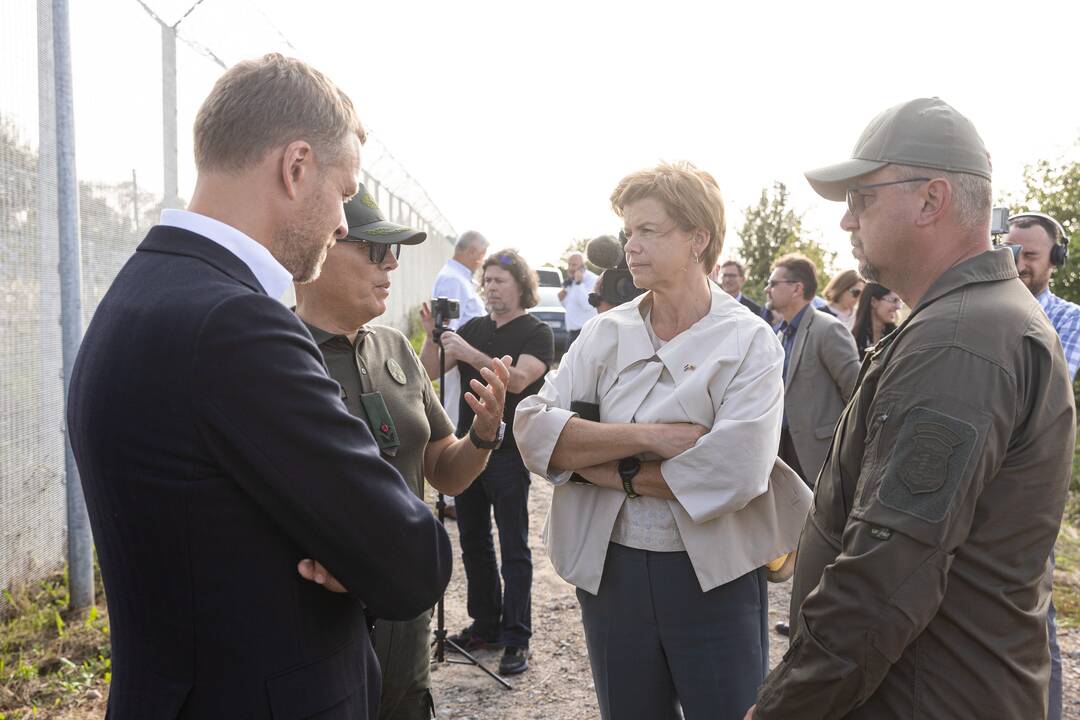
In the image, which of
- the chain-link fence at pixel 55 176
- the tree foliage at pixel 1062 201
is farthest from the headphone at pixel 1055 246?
the tree foliage at pixel 1062 201

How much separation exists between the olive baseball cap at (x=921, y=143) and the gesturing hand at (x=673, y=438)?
0.83 meters

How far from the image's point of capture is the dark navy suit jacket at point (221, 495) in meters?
1.22

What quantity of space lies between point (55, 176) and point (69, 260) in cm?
50

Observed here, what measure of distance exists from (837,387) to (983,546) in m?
3.55

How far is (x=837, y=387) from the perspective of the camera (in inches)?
196

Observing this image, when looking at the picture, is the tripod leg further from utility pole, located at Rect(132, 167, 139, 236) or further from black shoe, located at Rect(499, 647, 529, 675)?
utility pole, located at Rect(132, 167, 139, 236)

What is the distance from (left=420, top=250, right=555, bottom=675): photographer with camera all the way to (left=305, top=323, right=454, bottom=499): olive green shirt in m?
1.82

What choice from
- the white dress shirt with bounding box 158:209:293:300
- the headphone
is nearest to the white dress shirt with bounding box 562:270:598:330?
the headphone

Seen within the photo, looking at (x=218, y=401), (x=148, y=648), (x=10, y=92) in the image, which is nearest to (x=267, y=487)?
(x=218, y=401)

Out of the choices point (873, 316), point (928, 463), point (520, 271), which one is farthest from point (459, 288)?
point (928, 463)

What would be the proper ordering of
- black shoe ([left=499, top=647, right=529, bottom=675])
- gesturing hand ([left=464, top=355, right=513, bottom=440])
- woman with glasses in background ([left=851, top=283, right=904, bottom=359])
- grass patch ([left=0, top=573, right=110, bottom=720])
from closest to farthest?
gesturing hand ([left=464, top=355, right=513, bottom=440])
grass patch ([left=0, top=573, right=110, bottom=720])
black shoe ([left=499, top=647, right=529, bottom=675])
woman with glasses in background ([left=851, top=283, right=904, bottom=359])

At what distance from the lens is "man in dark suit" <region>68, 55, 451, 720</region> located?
1225 millimetres

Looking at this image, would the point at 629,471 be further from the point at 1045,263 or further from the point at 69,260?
the point at 69,260

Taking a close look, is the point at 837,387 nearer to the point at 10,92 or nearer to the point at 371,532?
the point at 371,532
